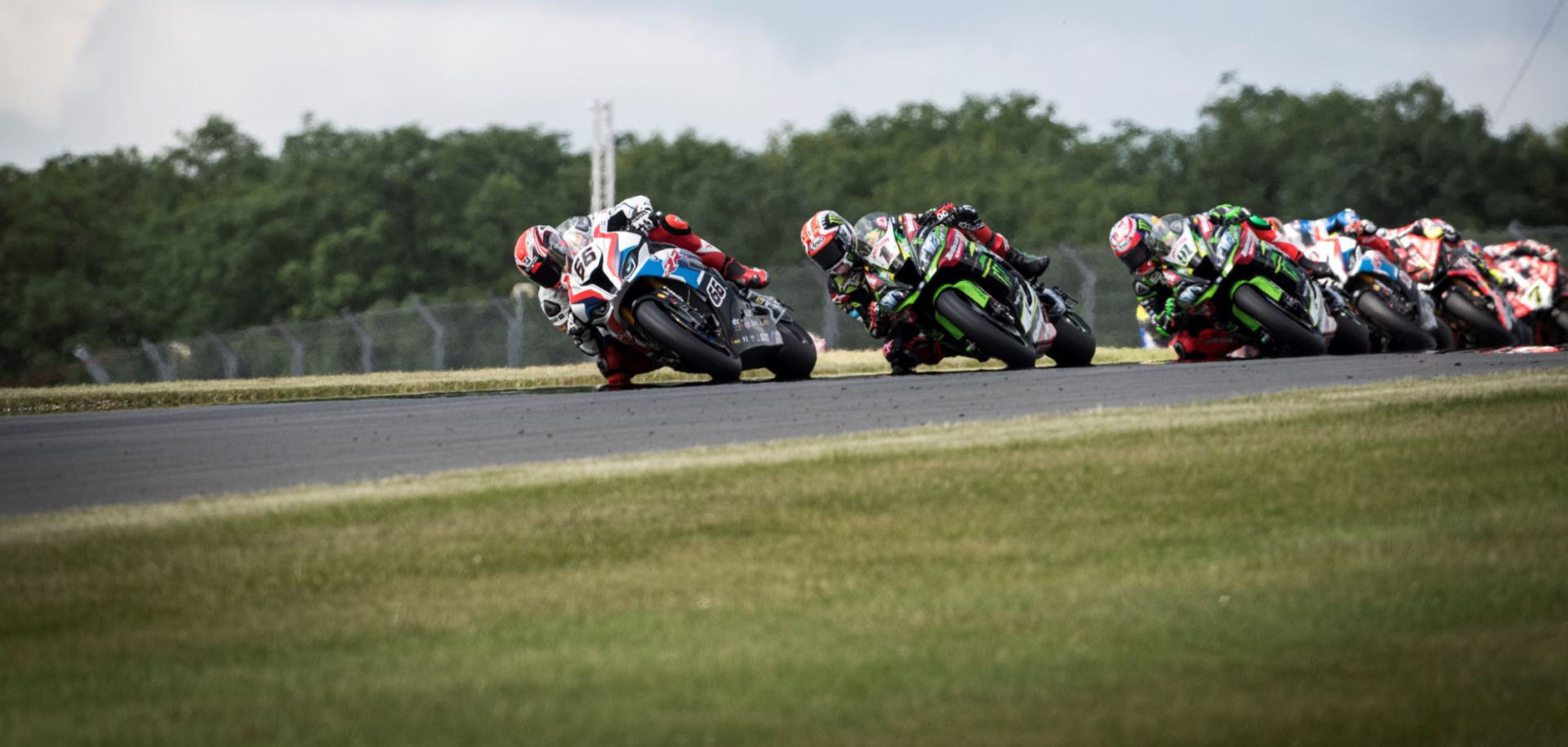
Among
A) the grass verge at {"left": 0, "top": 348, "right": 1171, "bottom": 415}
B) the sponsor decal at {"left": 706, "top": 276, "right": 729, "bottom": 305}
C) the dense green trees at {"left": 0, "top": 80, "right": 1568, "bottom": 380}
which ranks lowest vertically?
the grass verge at {"left": 0, "top": 348, "right": 1171, "bottom": 415}

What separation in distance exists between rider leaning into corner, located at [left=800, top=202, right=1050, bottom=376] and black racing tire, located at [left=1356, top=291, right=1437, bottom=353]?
14.2 ft

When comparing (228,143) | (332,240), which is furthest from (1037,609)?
(228,143)

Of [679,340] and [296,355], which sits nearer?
[679,340]

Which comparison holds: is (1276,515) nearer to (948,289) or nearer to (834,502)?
(834,502)

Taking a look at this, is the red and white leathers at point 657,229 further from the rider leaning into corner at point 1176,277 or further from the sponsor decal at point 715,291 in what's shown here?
the rider leaning into corner at point 1176,277

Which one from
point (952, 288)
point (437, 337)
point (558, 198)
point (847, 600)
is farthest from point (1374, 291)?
point (558, 198)

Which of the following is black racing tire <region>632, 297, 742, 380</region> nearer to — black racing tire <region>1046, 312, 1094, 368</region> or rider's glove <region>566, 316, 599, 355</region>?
rider's glove <region>566, 316, 599, 355</region>

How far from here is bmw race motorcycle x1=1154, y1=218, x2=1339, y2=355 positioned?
18219mm

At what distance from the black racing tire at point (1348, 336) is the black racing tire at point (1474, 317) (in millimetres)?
3473

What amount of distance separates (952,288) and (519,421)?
18.7 feet

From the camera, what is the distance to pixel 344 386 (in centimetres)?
2061

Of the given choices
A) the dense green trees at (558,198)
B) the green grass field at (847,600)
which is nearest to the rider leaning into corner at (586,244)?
the green grass field at (847,600)

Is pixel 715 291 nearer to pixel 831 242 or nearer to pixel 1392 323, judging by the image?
pixel 831 242

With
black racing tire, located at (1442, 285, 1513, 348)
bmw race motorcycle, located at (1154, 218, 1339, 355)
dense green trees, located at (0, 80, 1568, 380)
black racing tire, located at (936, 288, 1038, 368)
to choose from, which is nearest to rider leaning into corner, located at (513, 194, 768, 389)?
black racing tire, located at (936, 288, 1038, 368)
